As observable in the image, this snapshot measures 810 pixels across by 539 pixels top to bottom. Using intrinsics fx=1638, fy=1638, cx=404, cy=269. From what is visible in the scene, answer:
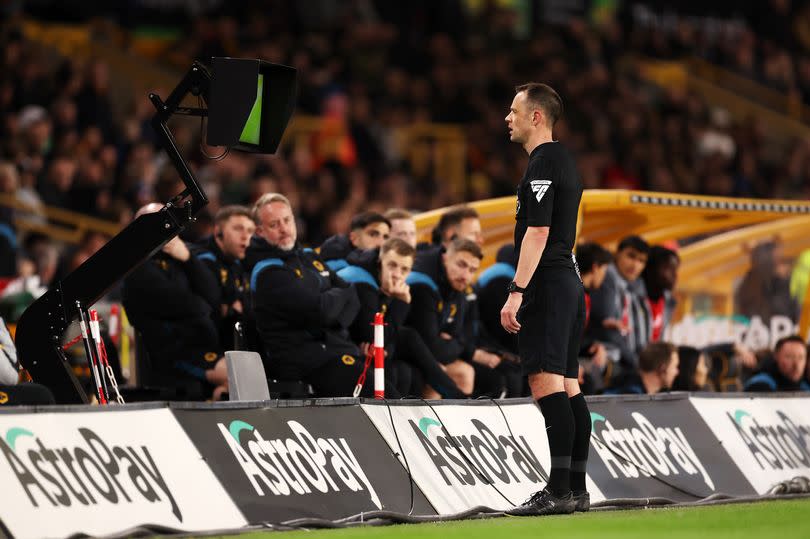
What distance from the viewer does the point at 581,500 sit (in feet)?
29.7

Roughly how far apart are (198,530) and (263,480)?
0.61m

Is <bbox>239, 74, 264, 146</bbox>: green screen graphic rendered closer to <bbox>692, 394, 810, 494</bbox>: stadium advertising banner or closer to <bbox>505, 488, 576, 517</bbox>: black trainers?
<bbox>505, 488, 576, 517</bbox>: black trainers

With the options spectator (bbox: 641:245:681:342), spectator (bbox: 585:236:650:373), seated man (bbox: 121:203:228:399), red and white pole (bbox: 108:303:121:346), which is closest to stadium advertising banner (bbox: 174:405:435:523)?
seated man (bbox: 121:203:228:399)

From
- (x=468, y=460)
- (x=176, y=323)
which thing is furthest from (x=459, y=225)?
(x=468, y=460)

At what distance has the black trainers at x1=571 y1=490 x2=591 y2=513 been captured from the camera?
29.6 feet

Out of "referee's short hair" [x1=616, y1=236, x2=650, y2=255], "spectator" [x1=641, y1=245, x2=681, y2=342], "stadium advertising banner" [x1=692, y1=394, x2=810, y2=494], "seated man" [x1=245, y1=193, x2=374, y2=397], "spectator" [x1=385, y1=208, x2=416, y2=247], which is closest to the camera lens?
"seated man" [x1=245, y1=193, x2=374, y2=397]

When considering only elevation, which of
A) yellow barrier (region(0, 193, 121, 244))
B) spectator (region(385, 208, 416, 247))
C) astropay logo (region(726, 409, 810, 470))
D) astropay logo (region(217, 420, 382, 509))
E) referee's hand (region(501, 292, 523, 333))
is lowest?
astropay logo (region(726, 409, 810, 470))

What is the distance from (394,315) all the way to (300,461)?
9.91ft

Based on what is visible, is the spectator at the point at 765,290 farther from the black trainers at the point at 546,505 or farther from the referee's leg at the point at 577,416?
the black trainers at the point at 546,505

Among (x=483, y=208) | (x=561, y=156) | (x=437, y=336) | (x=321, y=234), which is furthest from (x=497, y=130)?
(x=561, y=156)

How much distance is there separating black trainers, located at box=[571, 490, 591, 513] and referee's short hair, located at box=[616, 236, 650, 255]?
502cm

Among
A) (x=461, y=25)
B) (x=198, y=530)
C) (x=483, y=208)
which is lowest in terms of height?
(x=198, y=530)

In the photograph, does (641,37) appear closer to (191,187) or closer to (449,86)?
(449,86)

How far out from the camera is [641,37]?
28.1 meters
